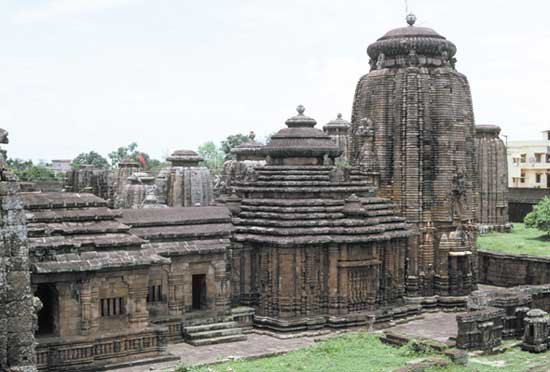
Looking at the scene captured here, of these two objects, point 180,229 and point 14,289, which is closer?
point 14,289

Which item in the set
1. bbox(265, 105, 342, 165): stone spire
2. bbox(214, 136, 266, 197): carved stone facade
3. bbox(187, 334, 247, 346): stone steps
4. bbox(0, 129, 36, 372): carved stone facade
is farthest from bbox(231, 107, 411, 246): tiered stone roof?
bbox(214, 136, 266, 197): carved stone facade

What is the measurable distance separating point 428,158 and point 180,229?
8847mm

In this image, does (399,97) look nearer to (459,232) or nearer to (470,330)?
(459,232)

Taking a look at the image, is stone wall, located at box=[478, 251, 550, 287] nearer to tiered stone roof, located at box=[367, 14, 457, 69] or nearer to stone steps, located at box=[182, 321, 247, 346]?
tiered stone roof, located at box=[367, 14, 457, 69]

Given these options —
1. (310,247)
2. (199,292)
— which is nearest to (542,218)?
(310,247)

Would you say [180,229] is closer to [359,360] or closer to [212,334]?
[212,334]

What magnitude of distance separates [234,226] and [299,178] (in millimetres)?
2375

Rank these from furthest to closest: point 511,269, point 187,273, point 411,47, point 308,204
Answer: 1. point 511,269
2. point 411,47
3. point 308,204
4. point 187,273

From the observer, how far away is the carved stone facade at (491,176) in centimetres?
3922

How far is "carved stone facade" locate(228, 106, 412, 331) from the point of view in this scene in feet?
69.9

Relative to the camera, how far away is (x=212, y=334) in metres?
20.0

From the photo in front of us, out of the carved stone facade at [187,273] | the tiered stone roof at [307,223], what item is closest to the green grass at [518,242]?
the tiered stone roof at [307,223]

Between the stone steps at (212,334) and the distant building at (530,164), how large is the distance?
49.4 meters

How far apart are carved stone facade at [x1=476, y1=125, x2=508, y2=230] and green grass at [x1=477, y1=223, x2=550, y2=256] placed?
2.12 metres
